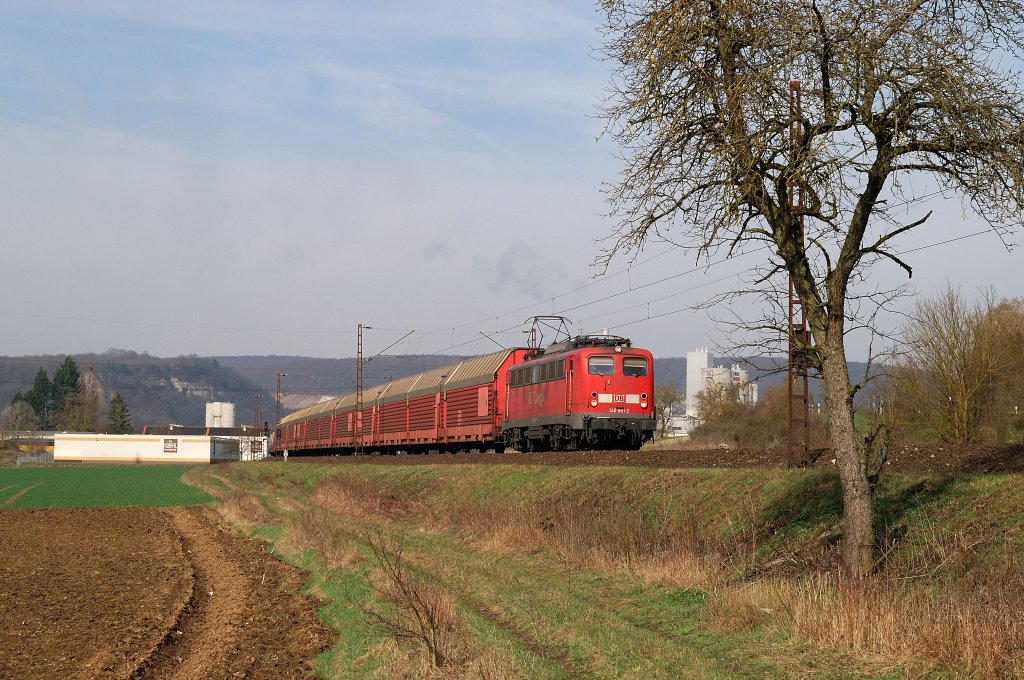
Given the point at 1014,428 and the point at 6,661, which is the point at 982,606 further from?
the point at 1014,428

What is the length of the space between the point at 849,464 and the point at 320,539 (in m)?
13.2

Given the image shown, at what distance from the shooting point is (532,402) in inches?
1485

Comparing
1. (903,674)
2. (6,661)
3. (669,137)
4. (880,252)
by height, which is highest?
(669,137)

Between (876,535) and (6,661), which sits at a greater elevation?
(876,535)

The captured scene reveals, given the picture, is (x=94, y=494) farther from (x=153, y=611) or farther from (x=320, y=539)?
(x=153, y=611)

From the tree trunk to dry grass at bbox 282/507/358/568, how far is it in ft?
32.6

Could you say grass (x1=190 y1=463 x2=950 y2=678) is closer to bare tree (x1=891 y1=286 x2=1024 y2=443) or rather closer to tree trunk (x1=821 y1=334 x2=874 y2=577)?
tree trunk (x1=821 y1=334 x2=874 y2=577)

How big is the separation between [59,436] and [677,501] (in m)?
140

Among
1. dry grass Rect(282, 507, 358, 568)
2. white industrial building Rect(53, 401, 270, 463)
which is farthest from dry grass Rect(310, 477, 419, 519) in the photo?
white industrial building Rect(53, 401, 270, 463)

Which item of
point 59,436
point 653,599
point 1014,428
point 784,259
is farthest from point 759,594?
point 59,436

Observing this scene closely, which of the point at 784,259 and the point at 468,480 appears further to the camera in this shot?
the point at 468,480

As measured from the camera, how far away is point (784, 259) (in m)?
12.9

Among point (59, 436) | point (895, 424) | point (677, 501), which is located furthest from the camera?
point (59, 436)

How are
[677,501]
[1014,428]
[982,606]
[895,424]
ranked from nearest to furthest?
[982,606] → [677,501] → [1014,428] → [895,424]
